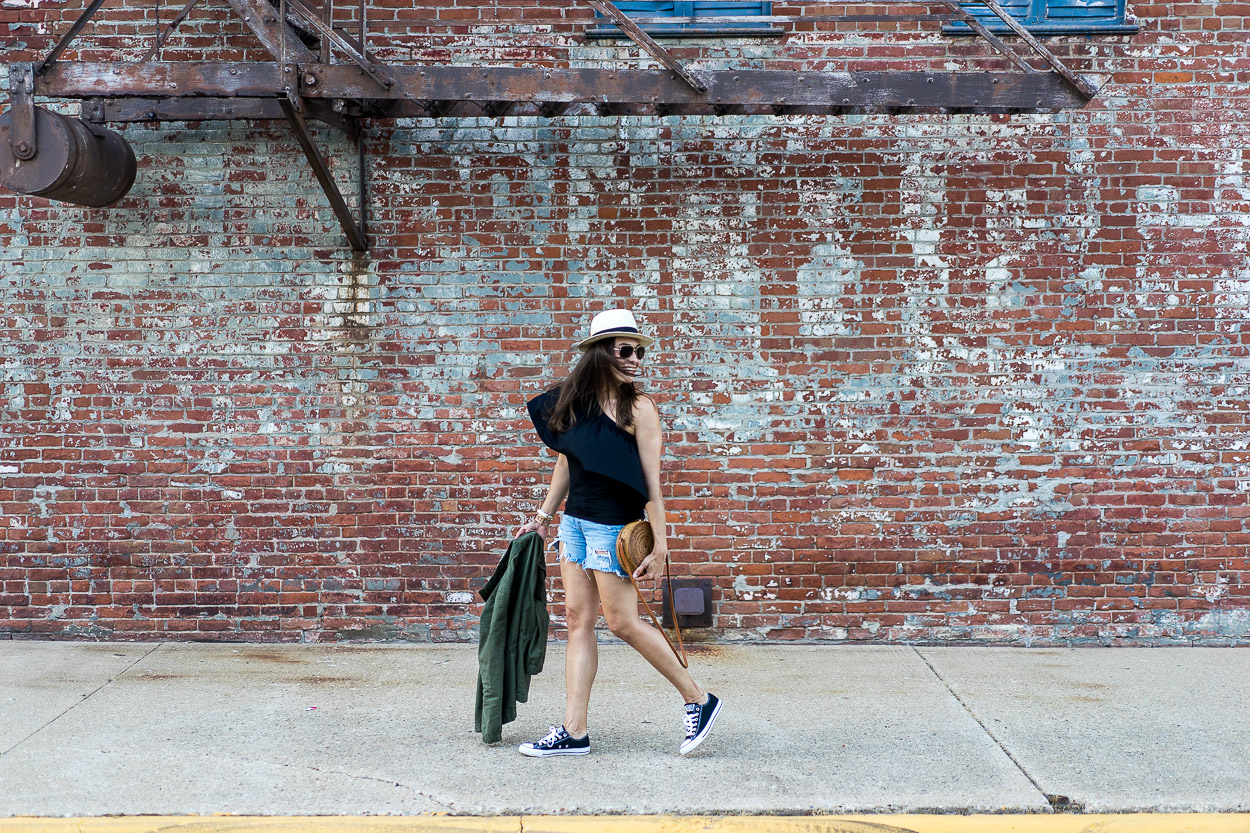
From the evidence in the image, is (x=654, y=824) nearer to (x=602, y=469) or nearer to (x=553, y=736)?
(x=553, y=736)

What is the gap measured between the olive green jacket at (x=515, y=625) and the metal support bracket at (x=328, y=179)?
2350 millimetres

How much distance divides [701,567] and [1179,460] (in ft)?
9.30

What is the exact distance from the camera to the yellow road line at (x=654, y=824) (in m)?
3.52

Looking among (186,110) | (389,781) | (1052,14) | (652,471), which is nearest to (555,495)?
(652,471)

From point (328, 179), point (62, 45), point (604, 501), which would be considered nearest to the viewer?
point (604, 501)

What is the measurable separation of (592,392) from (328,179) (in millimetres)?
2272

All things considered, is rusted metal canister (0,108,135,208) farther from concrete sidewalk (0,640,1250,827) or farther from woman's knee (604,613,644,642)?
woman's knee (604,613,644,642)

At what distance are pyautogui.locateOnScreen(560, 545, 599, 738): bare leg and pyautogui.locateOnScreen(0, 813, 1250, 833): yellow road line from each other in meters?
0.56

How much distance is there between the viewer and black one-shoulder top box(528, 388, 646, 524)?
3955 mm

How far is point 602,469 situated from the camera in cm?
394

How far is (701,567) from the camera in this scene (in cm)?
594

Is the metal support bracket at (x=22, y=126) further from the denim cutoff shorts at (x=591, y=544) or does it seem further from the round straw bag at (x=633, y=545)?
the round straw bag at (x=633, y=545)

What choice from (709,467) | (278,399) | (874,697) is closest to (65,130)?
(278,399)

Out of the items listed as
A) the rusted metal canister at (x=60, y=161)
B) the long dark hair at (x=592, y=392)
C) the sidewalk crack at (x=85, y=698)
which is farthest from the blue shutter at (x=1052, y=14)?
the sidewalk crack at (x=85, y=698)
